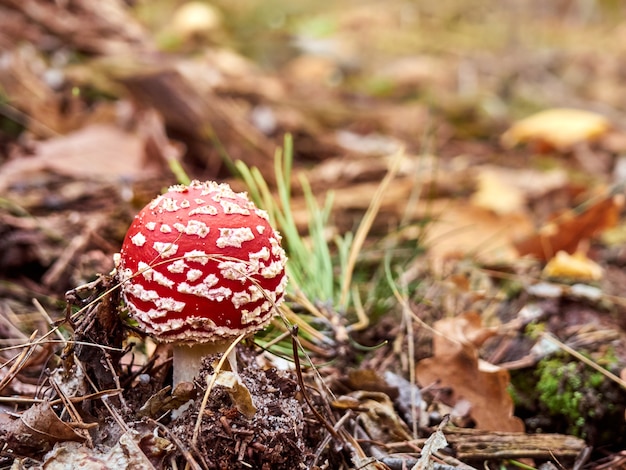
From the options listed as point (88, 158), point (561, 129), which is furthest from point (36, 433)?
point (561, 129)

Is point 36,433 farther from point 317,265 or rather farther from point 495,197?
point 495,197

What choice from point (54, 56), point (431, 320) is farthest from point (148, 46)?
point (431, 320)

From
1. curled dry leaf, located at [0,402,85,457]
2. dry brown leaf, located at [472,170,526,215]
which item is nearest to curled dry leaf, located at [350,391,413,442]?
curled dry leaf, located at [0,402,85,457]

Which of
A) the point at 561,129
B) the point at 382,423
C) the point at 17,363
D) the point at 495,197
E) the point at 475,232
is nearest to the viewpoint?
the point at 17,363

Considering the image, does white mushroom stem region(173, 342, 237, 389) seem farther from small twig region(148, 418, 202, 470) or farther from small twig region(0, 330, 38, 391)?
small twig region(0, 330, 38, 391)

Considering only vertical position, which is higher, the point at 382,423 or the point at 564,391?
the point at 382,423

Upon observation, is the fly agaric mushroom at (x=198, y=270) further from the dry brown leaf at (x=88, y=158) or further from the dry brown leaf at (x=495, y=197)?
the dry brown leaf at (x=495, y=197)
